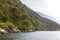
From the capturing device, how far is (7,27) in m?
183

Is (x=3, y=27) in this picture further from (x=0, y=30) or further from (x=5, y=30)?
(x=0, y=30)

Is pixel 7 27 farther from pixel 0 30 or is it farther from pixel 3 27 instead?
pixel 0 30

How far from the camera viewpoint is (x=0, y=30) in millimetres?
159000

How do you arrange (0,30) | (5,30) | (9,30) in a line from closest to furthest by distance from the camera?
(0,30), (5,30), (9,30)

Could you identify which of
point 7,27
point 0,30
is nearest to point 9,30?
point 7,27

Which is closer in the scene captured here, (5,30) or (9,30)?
(5,30)

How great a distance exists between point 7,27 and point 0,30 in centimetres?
2382

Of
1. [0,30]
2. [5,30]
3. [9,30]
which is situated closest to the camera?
[0,30]

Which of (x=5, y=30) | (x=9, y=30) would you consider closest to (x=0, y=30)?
(x=5, y=30)

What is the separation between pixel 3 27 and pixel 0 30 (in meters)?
15.5

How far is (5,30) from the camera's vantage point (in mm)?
173125

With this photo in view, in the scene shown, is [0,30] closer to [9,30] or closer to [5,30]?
[5,30]

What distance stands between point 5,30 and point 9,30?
43.6 feet

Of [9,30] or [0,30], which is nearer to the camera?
[0,30]
